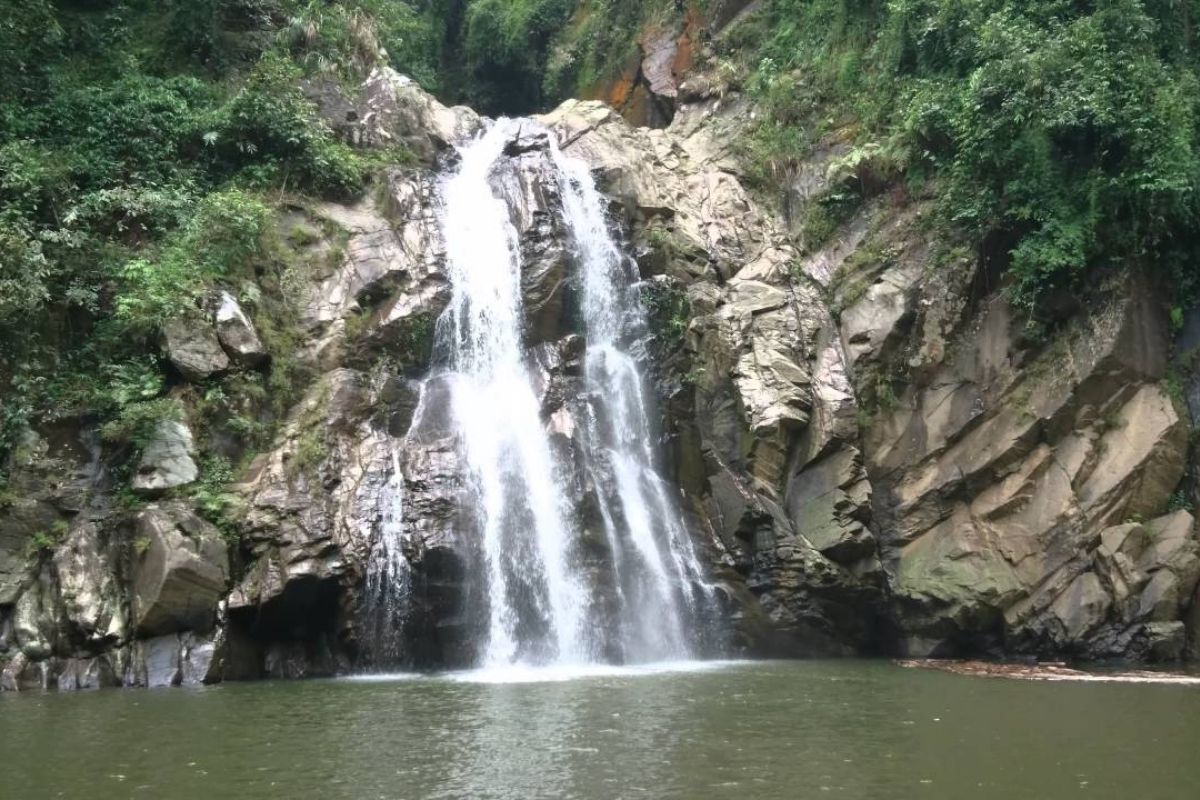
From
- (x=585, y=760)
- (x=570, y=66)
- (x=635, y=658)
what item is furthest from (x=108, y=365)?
(x=570, y=66)

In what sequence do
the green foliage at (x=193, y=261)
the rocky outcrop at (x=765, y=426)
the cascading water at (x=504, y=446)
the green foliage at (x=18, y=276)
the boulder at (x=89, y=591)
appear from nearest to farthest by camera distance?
the boulder at (x=89, y=591)
the green foliage at (x=18, y=276)
the cascading water at (x=504, y=446)
the green foliage at (x=193, y=261)
the rocky outcrop at (x=765, y=426)

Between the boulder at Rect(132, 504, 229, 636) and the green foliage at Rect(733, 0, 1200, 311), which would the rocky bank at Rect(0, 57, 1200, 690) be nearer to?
the boulder at Rect(132, 504, 229, 636)

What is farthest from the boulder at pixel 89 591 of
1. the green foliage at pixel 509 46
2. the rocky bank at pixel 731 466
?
the green foliage at pixel 509 46

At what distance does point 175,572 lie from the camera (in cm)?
1315

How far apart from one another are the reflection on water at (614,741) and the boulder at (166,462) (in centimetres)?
327

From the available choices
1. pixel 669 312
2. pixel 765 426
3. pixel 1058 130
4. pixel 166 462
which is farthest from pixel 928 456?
pixel 166 462

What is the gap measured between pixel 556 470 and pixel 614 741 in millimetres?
8523

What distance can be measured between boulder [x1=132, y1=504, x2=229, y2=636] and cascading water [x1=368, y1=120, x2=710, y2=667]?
2247 mm

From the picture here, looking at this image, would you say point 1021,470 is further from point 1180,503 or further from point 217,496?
point 217,496

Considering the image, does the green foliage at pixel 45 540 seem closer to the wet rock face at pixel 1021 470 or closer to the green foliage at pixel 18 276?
the green foliage at pixel 18 276

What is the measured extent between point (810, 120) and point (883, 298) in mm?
6983

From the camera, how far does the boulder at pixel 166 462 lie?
14211mm

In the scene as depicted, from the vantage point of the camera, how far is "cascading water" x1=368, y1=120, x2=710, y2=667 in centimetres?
1516

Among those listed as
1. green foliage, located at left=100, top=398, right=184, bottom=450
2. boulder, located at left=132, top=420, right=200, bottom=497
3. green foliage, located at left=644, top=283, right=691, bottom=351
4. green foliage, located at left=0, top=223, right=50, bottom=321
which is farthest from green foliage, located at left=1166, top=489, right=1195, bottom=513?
green foliage, located at left=0, top=223, right=50, bottom=321
